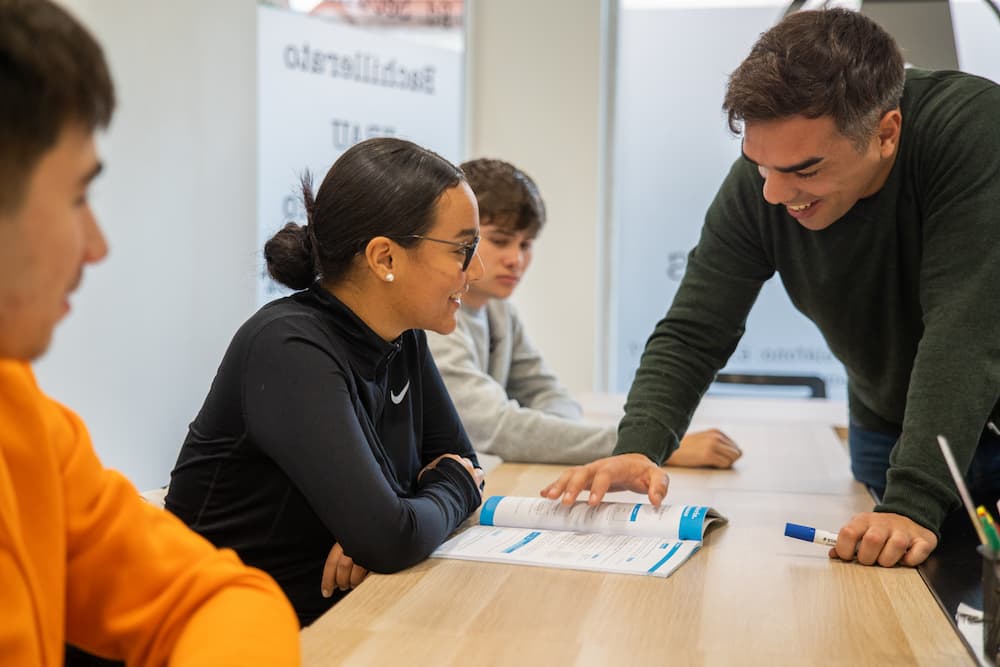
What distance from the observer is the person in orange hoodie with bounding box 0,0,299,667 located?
2.18 ft

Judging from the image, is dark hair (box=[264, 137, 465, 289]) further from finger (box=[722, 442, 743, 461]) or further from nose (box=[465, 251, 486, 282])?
finger (box=[722, 442, 743, 461])

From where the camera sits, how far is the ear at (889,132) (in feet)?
4.99

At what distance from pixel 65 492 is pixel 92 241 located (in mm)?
272

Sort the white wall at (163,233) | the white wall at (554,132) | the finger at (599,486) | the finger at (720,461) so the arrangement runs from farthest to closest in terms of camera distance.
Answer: the white wall at (554,132), the white wall at (163,233), the finger at (720,461), the finger at (599,486)

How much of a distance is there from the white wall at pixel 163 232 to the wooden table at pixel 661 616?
6.60 ft

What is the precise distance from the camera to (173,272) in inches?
127

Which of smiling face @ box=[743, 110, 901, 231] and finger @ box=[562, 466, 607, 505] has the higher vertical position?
smiling face @ box=[743, 110, 901, 231]

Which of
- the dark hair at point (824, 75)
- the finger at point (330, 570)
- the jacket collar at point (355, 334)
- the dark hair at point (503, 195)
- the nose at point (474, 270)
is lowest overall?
the finger at point (330, 570)

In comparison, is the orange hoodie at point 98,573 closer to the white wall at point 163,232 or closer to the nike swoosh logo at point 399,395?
the nike swoosh logo at point 399,395

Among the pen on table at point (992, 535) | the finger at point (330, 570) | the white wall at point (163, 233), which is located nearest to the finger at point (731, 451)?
the finger at point (330, 570)

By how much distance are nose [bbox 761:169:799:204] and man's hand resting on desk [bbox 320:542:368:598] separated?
788 millimetres

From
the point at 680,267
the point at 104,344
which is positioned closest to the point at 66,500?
the point at 104,344

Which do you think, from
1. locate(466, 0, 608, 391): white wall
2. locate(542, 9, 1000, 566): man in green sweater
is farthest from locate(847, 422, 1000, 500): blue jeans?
locate(466, 0, 608, 391): white wall

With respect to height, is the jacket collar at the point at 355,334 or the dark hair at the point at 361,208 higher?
the dark hair at the point at 361,208
